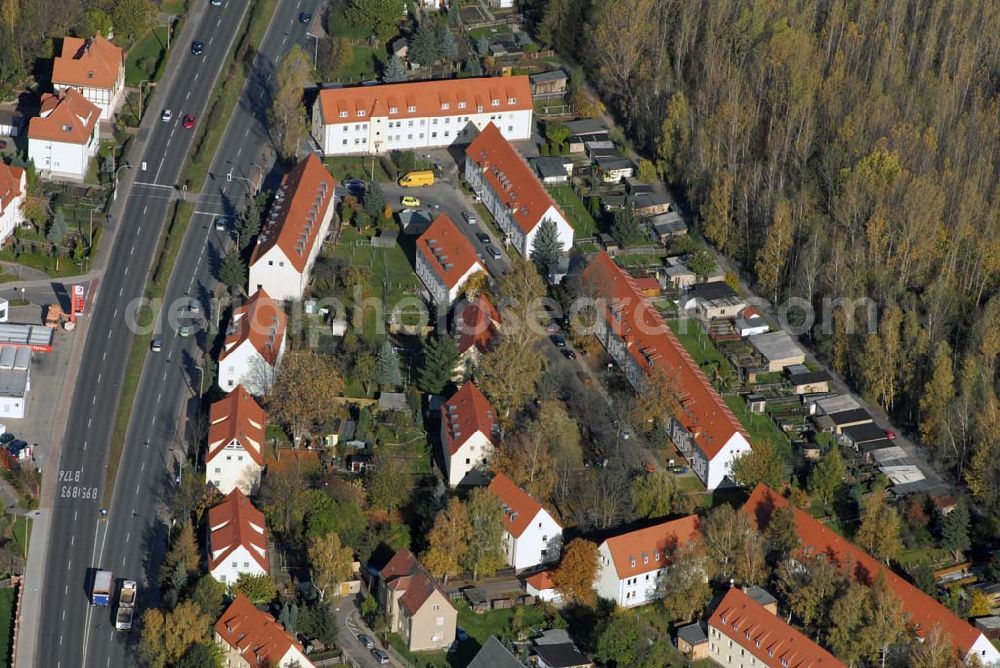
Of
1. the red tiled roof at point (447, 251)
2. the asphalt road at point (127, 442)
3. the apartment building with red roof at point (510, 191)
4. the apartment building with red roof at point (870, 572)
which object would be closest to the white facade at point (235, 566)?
the asphalt road at point (127, 442)

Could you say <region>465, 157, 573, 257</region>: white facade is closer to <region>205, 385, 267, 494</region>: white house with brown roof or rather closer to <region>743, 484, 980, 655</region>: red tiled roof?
<region>205, 385, 267, 494</region>: white house with brown roof

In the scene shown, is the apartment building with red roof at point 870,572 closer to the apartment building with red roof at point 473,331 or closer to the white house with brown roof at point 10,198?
the apartment building with red roof at point 473,331

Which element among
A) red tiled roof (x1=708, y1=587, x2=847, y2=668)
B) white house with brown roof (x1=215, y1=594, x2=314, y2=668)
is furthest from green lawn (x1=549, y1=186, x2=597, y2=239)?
white house with brown roof (x1=215, y1=594, x2=314, y2=668)

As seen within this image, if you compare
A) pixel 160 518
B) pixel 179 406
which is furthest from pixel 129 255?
pixel 160 518

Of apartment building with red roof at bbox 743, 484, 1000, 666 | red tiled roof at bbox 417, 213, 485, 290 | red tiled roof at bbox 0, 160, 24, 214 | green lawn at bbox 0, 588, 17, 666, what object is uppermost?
red tiled roof at bbox 0, 160, 24, 214

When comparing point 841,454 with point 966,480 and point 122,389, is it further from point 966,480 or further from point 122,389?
point 122,389

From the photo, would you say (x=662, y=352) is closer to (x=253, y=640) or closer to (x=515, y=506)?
(x=515, y=506)

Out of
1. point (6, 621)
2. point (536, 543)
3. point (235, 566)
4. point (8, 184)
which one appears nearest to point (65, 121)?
point (8, 184)
